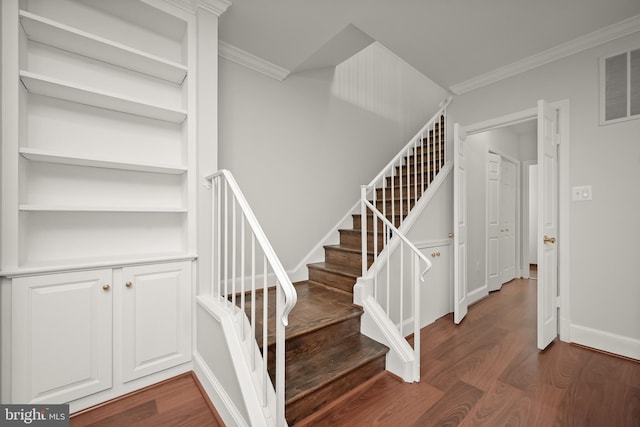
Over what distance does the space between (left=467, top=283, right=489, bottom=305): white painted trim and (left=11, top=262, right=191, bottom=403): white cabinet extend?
315 centimetres

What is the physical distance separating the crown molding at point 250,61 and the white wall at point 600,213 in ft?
8.26

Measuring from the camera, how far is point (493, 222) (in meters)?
4.02

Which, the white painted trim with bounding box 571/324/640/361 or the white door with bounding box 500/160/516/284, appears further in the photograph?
the white door with bounding box 500/160/516/284

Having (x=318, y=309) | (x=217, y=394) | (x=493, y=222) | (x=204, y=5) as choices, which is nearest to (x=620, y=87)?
(x=493, y=222)

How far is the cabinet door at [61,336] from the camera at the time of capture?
1.38 m

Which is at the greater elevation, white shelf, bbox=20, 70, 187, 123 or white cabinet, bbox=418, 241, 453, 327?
white shelf, bbox=20, 70, 187, 123

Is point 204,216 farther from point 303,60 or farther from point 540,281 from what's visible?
point 540,281

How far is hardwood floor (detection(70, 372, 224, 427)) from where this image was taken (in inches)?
57.6

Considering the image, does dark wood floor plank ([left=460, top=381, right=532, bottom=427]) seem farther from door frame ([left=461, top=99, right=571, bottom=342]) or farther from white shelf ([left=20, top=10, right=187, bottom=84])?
white shelf ([left=20, top=10, right=187, bottom=84])

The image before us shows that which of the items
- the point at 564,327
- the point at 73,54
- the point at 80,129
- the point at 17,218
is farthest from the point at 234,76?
the point at 564,327

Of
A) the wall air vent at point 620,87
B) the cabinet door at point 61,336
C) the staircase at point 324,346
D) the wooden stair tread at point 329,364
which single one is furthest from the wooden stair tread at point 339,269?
the wall air vent at point 620,87

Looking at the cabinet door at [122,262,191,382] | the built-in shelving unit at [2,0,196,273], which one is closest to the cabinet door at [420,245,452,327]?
the cabinet door at [122,262,191,382]

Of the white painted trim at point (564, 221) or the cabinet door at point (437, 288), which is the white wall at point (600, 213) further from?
the cabinet door at point (437, 288)

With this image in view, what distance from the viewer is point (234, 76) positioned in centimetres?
246
